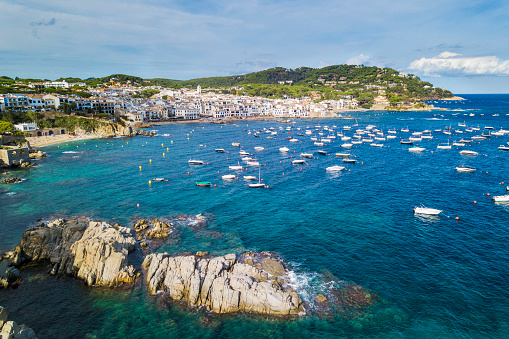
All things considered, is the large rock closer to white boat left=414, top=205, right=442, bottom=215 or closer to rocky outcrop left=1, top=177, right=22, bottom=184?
rocky outcrop left=1, top=177, right=22, bottom=184

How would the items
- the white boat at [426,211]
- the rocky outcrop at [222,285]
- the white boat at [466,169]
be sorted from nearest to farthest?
the rocky outcrop at [222,285] → the white boat at [426,211] → the white boat at [466,169]

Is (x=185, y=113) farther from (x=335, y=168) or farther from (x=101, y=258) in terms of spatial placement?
(x=101, y=258)

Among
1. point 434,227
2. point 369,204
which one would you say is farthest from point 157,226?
point 434,227

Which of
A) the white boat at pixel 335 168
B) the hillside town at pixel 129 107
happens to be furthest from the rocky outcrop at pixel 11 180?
the hillside town at pixel 129 107

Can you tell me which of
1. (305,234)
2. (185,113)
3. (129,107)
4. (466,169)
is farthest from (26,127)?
(466,169)

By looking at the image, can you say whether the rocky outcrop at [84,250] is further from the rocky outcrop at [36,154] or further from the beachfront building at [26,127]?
the beachfront building at [26,127]

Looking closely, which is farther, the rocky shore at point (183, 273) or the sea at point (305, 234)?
the rocky shore at point (183, 273)
